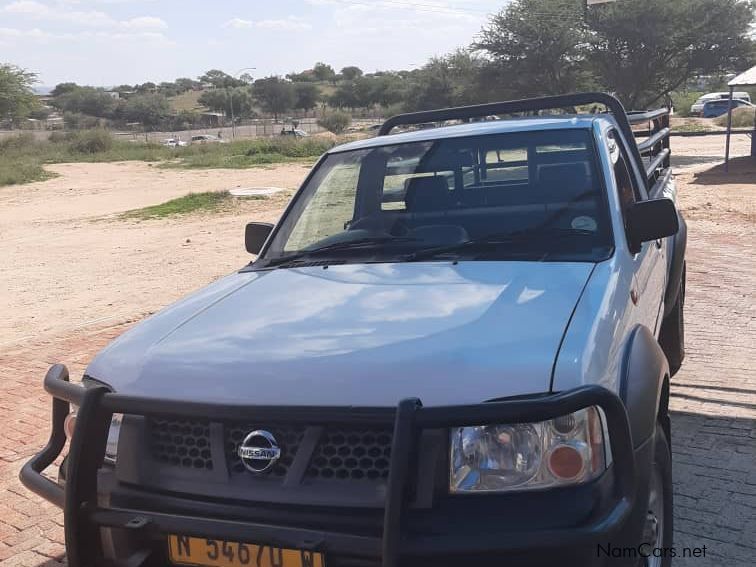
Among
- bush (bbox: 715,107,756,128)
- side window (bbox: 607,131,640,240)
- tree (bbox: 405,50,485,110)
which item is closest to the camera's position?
side window (bbox: 607,131,640,240)

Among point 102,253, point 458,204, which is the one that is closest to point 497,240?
point 458,204

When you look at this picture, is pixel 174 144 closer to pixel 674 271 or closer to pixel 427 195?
pixel 674 271

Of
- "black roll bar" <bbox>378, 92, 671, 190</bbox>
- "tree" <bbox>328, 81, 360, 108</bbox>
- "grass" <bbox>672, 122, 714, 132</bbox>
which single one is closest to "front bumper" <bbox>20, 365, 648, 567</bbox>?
"black roll bar" <bbox>378, 92, 671, 190</bbox>

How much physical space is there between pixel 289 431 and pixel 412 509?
430 millimetres

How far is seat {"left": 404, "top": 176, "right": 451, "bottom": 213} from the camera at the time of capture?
393cm

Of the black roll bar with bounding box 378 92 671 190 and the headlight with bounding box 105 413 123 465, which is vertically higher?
the black roll bar with bounding box 378 92 671 190

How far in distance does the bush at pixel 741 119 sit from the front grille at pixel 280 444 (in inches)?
1776

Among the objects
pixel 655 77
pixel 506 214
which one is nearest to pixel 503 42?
pixel 655 77

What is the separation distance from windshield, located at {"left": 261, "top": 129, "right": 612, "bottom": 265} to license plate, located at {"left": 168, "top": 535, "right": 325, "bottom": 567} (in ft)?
4.92

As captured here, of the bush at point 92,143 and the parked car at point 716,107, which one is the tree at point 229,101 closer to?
the bush at point 92,143

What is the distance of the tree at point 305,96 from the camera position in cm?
10500

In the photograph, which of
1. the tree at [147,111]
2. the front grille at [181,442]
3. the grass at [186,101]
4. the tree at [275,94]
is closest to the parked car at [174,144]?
the tree at [147,111]

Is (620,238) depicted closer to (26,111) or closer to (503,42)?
(503,42)

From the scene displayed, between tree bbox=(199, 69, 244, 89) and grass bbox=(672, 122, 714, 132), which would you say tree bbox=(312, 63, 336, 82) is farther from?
grass bbox=(672, 122, 714, 132)
